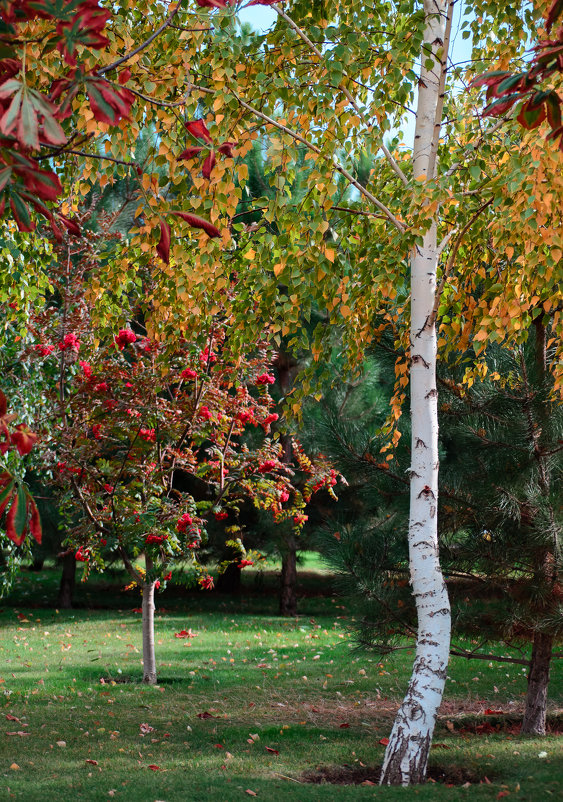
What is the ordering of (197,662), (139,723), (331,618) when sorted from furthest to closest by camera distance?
1. (331,618)
2. (197,662)
3. (139,723)

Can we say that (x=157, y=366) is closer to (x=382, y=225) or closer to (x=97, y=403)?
(x=97, y=403)

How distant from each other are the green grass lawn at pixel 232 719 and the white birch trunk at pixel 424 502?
0.25 meters

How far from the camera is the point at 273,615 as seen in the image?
42.9 feet

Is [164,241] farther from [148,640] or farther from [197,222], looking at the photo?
[148,640]

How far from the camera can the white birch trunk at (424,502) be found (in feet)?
11.8

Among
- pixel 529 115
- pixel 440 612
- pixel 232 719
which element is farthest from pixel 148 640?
pixel 529 115

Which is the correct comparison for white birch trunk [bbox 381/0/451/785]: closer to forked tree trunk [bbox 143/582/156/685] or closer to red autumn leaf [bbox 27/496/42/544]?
red autumn leaf [bbox 27/496/42/544]

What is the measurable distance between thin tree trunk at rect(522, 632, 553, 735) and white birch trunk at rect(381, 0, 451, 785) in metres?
1.67

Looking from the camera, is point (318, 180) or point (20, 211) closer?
point (20, 211)

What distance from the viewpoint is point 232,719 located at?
5547mm

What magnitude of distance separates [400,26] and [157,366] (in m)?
3.20

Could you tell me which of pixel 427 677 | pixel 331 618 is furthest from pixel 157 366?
pixel 331 618

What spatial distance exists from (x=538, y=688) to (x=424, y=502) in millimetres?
2120

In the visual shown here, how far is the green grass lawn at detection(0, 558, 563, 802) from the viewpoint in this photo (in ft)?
12.1
